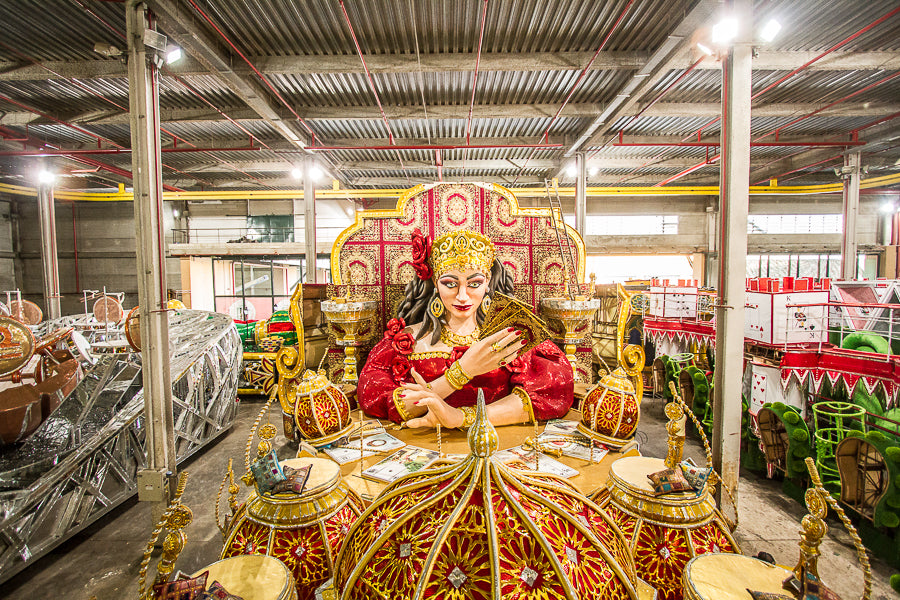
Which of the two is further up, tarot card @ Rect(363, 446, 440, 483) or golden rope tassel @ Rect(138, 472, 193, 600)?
golden rope tassel @ Rect(138, 472, 193, 600)

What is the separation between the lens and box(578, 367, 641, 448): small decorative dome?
2.73 m

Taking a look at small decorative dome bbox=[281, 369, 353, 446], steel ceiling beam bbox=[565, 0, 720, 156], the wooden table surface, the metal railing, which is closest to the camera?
the wooden table surface

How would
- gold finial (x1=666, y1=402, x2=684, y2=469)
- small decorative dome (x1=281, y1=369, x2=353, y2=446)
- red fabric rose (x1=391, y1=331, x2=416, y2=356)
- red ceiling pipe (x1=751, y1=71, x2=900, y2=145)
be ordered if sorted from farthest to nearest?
1. red ceiling pipe (x1=751, y1=71, x2=900, y2=145)
2. red fabric rose (x1=391, y1=331, x2=416, y2=356)
3. small decorative dome (x1=281, y1=369, x2=353, y2=446)
4. gold finial (x1=666, y1=402, x2=684, y2=469)

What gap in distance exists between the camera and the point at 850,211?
26.9ft

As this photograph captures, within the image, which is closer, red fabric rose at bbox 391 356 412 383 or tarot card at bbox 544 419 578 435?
tarot card at bbox 544 419 578 435

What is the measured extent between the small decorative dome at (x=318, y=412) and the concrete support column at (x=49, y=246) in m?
9.91

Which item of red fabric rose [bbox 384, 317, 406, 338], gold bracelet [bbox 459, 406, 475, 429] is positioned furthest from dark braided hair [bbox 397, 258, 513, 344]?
gold bracelet [bbox 459, 406, 475, 429]

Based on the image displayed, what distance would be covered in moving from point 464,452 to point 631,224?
40.1ft

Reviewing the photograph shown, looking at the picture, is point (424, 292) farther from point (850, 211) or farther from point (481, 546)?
point (850, 211)

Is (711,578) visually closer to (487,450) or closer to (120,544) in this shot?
(487,450)

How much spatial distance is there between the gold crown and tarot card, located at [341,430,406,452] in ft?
4.48

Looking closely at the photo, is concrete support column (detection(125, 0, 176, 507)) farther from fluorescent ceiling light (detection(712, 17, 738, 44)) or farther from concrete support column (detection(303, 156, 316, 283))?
fluorescent ceiling light (detection(712, 17, 738, 44))

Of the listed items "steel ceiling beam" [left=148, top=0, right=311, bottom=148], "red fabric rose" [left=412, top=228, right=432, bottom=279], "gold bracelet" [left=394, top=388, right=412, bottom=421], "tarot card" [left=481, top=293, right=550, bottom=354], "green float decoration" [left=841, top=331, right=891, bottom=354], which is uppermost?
"steel ceiling beam" [left=148, top=0, right=311, bottom=148]

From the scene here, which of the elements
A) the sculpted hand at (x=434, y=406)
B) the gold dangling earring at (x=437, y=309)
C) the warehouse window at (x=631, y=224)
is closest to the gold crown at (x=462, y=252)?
the gold dangling earring at (x=437, y=309)
